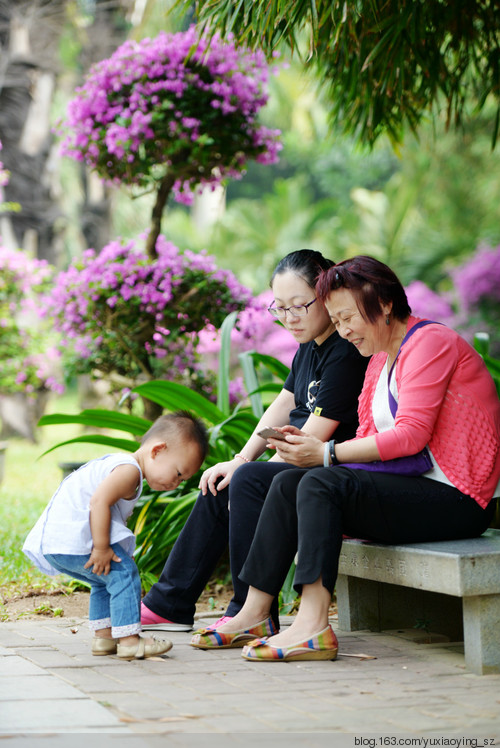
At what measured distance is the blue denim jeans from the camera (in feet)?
8.79

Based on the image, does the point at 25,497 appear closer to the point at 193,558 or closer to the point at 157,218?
the point at 157,218

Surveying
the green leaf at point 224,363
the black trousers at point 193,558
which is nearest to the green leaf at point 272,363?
the green leaf at point 224,363

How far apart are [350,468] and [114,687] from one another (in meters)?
0.93

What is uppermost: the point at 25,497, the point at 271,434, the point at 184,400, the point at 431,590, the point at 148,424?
the point at 184,400

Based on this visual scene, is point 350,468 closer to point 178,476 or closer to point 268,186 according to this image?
point 178,476

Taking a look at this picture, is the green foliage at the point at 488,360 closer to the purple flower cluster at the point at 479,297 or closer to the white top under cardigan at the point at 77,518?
the white top under cardigan at the point at 77,518

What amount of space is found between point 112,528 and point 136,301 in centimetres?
250

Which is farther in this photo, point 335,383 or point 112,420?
point 112,420

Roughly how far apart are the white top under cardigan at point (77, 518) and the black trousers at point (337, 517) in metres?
0.42

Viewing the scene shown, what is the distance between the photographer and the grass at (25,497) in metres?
4.09

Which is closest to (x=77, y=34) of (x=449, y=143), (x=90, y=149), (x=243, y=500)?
(x=90, y=149)

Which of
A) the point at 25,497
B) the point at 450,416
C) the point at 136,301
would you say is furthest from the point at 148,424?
the point at 25,497

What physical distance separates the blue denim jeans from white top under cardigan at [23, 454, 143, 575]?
1.3 inches

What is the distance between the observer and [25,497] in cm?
681
